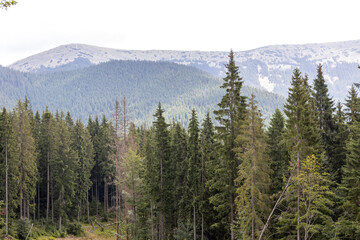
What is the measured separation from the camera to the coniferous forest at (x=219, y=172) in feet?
72.0

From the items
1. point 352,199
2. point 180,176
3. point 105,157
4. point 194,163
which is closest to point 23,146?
point 180,176

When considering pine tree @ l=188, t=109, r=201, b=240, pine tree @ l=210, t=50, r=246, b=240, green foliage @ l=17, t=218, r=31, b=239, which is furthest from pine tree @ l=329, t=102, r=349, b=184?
green foliage @ l=17, t=218, r=31, b=239

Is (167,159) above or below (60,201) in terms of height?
above

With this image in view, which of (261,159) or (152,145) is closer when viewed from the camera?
(261,159)

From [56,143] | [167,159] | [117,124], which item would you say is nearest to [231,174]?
[167,159]

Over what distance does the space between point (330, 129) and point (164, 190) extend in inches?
667

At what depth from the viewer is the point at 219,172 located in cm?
2530

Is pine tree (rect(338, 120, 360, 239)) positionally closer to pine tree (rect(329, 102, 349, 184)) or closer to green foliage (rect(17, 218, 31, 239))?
pine tree (rect(329, 102, 349, 184))

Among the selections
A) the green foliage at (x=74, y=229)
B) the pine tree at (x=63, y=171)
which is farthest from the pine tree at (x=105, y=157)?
the green foliage at (x=74, y=229)

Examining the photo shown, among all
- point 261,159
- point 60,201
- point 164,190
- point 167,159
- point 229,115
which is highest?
point 229,115

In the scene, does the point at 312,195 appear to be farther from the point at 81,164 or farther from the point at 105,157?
the point at 105,157

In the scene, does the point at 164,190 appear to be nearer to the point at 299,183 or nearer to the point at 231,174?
the point at 231,174

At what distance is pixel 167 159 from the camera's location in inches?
1366

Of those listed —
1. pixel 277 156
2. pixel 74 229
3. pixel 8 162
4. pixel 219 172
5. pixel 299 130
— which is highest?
pixel 299 130
